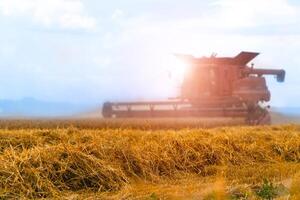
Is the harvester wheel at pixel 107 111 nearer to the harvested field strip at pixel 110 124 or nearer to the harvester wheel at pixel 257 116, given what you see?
the harvested field strip at pixel 110 124

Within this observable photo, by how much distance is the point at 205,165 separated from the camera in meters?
17.1

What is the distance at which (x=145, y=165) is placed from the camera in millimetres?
15656

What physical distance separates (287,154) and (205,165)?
3.40 m

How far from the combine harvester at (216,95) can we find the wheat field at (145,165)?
1362 centimetres

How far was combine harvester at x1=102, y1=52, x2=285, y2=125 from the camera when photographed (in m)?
33.9

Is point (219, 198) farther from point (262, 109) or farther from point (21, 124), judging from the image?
point (262, 109)

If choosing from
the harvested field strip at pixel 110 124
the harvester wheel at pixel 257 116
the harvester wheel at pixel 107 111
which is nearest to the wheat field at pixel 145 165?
the harvested field strip at pixel 110 124

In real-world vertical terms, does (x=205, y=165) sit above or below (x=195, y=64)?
below

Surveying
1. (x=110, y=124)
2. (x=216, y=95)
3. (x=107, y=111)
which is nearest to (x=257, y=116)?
(x=216, y=95)

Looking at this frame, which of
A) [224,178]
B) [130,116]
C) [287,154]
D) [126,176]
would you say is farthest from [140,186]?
[130,116]

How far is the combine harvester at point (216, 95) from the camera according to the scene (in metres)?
33.9

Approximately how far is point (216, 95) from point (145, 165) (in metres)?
20.6

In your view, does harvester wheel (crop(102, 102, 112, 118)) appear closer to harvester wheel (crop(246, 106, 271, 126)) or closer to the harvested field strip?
the harvested field strip

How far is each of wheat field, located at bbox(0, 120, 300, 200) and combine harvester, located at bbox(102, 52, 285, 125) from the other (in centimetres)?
1362
